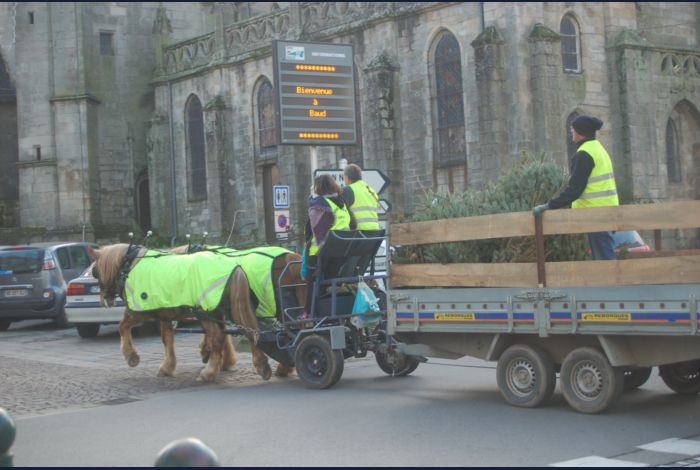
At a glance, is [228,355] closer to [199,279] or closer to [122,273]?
Answer: [199,279]

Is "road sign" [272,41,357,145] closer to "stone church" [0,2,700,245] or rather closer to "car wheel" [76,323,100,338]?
"stone church" [0,2,700,245]

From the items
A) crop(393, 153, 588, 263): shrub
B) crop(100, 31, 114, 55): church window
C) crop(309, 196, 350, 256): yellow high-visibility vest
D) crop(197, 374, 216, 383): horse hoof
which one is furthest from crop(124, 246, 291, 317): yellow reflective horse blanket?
crop(100, 31, 114, 55): church window

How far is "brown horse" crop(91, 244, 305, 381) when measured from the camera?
1126 centimetres

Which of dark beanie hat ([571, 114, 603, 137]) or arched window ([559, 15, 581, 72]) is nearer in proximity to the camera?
dark beanie hat ([571, 114, 603, 137])

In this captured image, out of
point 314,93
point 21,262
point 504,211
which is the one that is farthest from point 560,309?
point 21,262

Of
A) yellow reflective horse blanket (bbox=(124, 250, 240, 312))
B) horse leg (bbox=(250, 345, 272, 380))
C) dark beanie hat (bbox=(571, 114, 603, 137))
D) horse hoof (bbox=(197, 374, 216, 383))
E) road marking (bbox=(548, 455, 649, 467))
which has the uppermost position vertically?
dark beanie hat (bbox=(571, 114, 603, 137))

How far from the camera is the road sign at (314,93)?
17.9 m

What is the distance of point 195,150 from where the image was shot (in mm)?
38562

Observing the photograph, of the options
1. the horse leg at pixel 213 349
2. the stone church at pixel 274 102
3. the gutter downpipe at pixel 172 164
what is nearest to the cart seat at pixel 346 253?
the horse leg at pixel 213 349

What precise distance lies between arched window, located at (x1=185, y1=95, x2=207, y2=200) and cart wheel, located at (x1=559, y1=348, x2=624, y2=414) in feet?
100

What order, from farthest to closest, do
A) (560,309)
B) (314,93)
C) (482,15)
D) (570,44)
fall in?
(570,44) → (482,15) → (314,93) → (560,309)

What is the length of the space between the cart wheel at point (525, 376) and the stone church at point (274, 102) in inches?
397

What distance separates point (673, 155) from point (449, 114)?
663 cm

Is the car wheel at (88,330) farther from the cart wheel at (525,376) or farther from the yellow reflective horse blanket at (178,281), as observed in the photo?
the cart wheel at (525,376)
